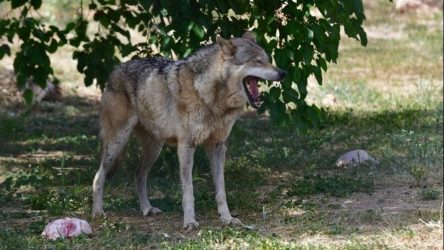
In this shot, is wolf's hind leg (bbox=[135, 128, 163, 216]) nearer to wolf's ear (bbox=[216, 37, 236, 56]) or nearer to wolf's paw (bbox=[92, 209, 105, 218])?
wolf's paw (bbox=[92, 209, 105, 218])

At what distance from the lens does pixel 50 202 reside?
8.49m

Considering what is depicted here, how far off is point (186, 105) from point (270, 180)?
2122mm

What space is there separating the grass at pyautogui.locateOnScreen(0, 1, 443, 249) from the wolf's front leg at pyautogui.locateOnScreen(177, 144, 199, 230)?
0.36ft

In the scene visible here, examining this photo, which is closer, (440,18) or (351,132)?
(351,132)

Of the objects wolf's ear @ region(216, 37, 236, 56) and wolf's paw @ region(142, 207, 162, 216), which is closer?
wolf's ear @ region(216, 37, 236, 56)

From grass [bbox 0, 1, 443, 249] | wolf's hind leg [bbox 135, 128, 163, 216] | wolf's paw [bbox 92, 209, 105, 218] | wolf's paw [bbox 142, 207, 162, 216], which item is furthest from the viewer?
wolf's hind leg [bbox 135, 128, 163, 216]

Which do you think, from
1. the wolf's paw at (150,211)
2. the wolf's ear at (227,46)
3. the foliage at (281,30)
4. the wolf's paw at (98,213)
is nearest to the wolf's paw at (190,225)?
the wolf's paw at (150,211)

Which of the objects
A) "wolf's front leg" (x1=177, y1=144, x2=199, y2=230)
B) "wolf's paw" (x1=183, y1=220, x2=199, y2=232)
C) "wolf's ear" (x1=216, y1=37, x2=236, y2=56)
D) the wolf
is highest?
"wolf's ear" (x1=216, y1=37, x2=236, y2=56)

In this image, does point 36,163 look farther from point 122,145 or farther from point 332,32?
point 332,32

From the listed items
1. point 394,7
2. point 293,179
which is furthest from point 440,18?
point 293,179

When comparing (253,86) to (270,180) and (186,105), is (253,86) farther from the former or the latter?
(270,180)

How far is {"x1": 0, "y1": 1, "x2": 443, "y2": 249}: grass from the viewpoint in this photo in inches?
276

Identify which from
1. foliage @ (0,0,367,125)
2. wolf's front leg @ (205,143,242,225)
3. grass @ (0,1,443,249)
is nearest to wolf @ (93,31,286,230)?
wolf's front leg @ (205,143,242,225)

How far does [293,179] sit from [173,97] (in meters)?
2.17
